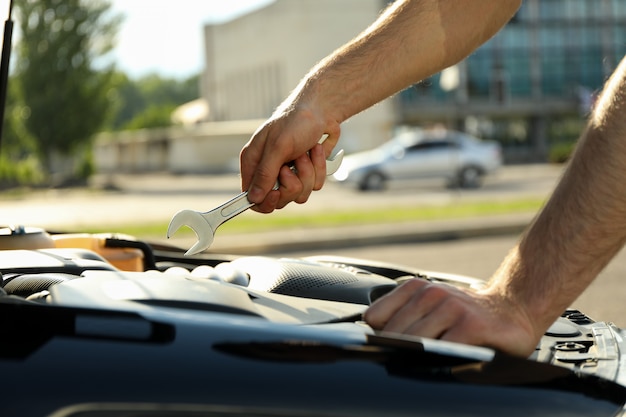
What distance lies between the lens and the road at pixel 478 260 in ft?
19.2

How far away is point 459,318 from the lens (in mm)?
1196

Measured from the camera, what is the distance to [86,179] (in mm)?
35312

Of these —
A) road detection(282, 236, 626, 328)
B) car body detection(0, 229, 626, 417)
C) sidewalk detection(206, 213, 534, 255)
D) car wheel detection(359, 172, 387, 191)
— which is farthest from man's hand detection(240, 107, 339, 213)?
car wheel detection(359, 172, 387, 191)

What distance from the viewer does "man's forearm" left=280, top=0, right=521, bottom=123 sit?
170cm

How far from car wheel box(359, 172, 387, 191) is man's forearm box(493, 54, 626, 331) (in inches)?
1017

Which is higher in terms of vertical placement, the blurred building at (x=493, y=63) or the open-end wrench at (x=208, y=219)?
the blurred building at (x=493, y=63)

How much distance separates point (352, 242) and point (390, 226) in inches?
38.9

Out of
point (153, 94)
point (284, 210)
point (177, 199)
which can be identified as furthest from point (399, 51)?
point (153, 94)

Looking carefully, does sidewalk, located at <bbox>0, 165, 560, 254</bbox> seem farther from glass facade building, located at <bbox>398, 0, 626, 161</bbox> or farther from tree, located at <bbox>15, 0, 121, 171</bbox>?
glass facade building, located at <bbox>398, 0, 626, 161</bbox>

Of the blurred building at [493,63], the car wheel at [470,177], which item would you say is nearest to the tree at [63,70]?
the car wheel at [470,177]

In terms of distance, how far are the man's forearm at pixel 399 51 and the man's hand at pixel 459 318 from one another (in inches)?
20.8

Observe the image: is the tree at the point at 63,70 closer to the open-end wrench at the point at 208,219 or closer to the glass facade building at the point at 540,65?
the glass facade building at the point at 540,65

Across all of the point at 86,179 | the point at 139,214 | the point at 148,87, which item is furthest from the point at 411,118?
the point at 148,87

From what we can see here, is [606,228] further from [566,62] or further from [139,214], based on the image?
[566,62]
